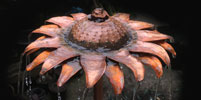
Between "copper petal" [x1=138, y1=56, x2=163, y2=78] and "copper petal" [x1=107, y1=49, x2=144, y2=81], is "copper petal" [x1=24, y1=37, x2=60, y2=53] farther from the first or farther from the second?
"copper petal" [x1=138, y1=56, x2=163, y2=78]

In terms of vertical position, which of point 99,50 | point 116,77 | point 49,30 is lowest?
point 116,77

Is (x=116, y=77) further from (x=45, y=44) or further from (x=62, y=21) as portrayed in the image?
(x=62, y=21)

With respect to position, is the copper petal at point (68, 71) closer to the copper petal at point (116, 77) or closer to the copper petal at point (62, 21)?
the copper petal at point (116, 77)

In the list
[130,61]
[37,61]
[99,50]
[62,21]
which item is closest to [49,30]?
[62,21]

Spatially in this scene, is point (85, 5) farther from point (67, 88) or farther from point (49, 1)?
point (67, 88)

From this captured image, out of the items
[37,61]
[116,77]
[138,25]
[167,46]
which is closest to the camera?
[116,77]

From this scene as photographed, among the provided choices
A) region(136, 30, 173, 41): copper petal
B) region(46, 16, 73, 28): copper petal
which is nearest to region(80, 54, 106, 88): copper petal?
region(136, 30, 173, 41): copper petal

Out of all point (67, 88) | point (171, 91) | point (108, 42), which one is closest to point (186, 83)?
point (171, 91)

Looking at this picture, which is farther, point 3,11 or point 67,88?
point 67,88
